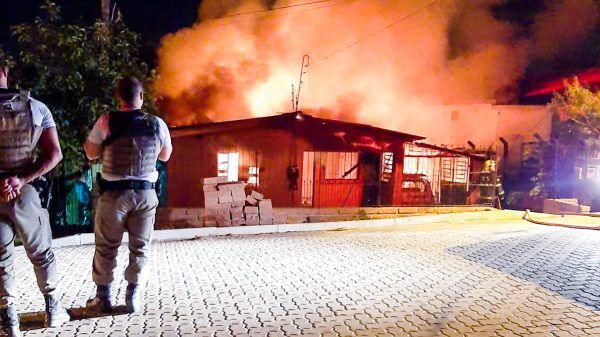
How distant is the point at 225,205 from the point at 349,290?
6.46m

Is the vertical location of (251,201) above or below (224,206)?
above

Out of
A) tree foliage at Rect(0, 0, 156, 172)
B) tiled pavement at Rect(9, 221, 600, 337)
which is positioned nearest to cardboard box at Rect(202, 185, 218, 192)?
tree foliage at Rect(0, 0, 156, 172)

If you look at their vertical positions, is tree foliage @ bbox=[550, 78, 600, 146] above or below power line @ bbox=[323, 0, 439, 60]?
below

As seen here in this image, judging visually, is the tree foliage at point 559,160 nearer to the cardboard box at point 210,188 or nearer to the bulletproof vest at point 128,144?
the cardboard box at point 210,188

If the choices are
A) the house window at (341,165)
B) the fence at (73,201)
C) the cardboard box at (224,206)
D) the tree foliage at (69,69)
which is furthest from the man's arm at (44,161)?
the house window at (341,165)

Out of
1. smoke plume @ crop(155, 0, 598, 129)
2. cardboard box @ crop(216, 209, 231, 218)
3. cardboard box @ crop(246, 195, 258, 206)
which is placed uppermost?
smoke plume @ crop(155, 0, 598, 129)

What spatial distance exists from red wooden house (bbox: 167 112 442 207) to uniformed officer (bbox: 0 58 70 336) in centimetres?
852

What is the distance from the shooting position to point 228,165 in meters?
12.8

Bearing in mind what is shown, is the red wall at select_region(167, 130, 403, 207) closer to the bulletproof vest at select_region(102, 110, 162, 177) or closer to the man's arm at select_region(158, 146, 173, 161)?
the man's arm at select_region(158, 146, 173, 161)

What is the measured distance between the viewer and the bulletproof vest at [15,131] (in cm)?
323

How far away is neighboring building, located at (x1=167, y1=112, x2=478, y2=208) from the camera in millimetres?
12484

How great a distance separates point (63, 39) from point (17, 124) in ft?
17.6

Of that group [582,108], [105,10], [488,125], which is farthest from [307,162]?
[488,125]

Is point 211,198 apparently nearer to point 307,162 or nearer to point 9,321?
point 307,162
